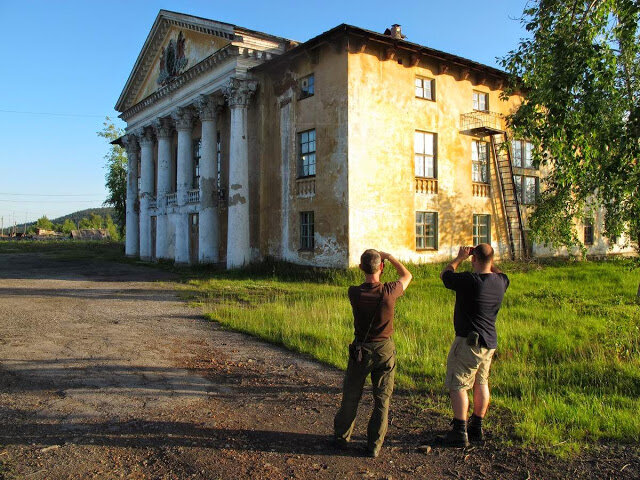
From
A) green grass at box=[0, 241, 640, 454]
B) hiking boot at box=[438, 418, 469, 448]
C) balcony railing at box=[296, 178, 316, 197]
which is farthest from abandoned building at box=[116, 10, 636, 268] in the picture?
hiking boot at box=[438, 418, 469, 448]

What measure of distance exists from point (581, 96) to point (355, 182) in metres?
11.2

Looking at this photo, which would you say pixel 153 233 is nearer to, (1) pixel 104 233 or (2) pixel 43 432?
(2) pixel 43 432

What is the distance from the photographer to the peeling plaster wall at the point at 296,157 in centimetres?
1795

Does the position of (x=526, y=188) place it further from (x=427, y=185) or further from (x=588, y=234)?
(x=427, y=185)

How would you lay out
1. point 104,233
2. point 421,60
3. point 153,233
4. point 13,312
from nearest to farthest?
point 13,312, point 421,60, point 153,233, point 104,233

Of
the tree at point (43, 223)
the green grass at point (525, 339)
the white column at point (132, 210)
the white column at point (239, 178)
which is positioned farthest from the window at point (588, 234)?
the tree at point (43, 223)

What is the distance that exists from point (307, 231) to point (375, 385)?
1540 cm

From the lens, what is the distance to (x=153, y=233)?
100 ft

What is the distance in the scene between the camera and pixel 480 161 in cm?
2209

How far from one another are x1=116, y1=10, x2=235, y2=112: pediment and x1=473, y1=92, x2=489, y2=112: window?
11293mm

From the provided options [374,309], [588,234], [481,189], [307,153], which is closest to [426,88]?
[481,189]

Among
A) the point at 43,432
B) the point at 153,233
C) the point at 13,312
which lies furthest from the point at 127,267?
the point at 43,432

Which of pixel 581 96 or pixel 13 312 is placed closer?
pixel 581 96

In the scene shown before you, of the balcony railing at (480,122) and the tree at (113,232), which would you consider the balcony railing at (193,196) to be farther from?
the tree at (113,232)
